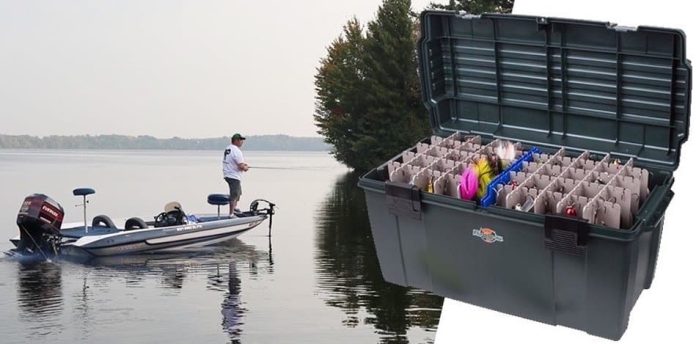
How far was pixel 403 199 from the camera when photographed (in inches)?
300

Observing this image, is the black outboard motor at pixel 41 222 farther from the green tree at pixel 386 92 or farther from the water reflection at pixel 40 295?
the green tree at pixel 386 92

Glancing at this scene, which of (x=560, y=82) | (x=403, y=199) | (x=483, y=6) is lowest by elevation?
(x=403, y=199)

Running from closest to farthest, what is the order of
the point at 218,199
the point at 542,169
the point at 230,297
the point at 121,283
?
the point at 542,169
the point at 230,297
the point at 121,283
the point at 218,199

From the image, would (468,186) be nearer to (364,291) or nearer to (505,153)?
(505,153)

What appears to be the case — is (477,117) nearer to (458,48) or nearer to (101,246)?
(458,48)

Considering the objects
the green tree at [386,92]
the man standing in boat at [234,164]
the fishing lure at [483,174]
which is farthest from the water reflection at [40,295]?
the green tree at [386,92]

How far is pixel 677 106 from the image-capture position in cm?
806

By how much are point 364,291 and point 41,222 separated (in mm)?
5422

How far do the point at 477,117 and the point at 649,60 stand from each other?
1.61 m

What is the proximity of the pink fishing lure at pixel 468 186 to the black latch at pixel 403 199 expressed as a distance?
277mm

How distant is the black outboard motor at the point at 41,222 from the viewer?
1770 cm

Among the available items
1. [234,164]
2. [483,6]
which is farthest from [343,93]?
[234,164]

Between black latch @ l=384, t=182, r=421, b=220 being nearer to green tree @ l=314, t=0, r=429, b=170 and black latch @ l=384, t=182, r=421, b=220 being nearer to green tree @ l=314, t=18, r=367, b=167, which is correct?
green tree @ l=314, t=0, r=429, b=170

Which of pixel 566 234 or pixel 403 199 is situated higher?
pixel 403 199
